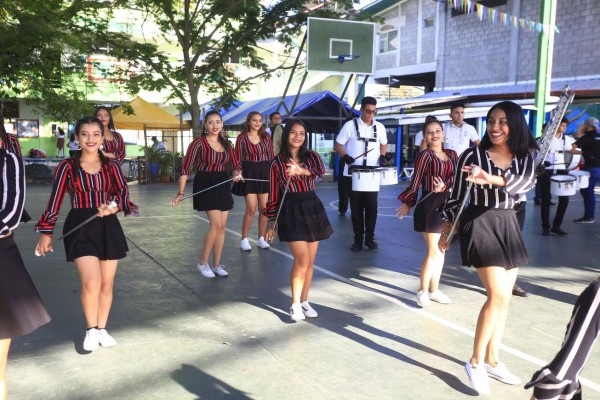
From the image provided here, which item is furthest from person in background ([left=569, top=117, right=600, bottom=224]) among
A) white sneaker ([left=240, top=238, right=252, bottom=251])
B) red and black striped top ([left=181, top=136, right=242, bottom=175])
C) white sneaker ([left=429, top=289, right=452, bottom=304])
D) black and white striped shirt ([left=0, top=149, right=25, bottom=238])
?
black and white striped shirt ([left=0, top=149, right=25, bottom=238])

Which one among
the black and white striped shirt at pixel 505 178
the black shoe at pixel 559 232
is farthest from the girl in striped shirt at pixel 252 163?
the black shoe at pixel 559 232

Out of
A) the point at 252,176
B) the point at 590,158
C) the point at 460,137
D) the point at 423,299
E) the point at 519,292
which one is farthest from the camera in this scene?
the point at 590,158

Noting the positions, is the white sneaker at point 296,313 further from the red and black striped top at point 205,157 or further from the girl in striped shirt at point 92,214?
the red and black striped top at point 205,157

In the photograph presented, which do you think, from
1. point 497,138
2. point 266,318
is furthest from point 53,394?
point 497,138

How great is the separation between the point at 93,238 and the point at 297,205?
5.66ft

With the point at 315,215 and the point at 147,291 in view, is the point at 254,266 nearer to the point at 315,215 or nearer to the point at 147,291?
the point at 147,291

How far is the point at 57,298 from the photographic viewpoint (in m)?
5.97

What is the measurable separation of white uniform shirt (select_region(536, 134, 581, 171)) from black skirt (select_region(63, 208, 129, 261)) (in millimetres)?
8293

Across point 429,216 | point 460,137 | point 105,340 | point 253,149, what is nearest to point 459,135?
point 460,137

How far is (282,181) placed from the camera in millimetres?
5215

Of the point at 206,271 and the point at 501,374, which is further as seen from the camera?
the point at 206,271

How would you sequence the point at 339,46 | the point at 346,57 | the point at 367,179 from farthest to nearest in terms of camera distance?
1. the point at 339,46
2. the point at 346,57
3. the point at 367,179

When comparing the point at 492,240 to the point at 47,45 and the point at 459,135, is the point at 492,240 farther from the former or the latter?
the point at 47,45

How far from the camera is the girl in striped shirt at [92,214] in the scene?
4.43 metres
